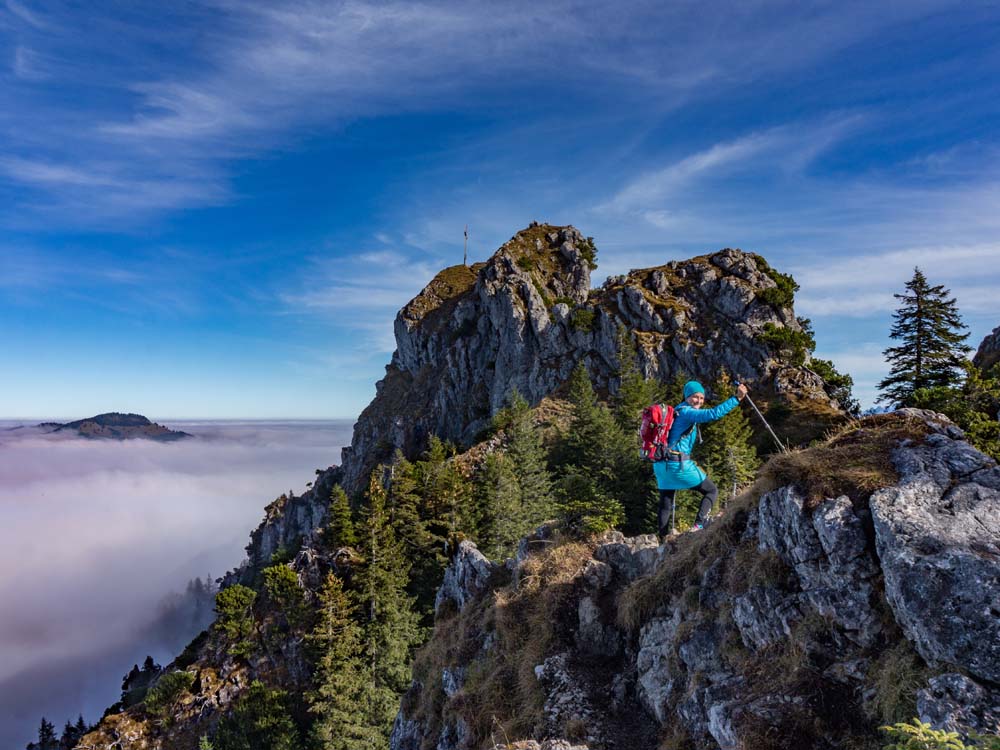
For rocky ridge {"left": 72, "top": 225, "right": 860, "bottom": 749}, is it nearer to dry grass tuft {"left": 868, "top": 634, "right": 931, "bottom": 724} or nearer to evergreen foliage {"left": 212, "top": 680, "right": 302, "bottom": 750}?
evergreen foliage {"left": 212, "top": 680, "right": 302, "bottom": 750}

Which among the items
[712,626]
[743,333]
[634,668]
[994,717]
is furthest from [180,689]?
[743,333]

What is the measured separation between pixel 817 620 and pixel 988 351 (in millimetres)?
48692

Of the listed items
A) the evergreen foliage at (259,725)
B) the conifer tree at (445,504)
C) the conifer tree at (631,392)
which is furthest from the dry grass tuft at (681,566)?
the evergreen foliage at (259,725)

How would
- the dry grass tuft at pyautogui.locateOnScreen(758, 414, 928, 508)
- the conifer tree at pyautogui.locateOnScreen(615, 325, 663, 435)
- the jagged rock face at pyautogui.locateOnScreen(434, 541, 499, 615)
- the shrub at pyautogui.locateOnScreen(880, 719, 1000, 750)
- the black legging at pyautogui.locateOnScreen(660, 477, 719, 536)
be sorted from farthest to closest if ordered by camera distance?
the conifer tree at pyautogui.locateOnScreen(615, 325, 663, 435) < the jagged rock face at pyautogui.locateOnScreen(434, 541, 499, 615) < the black legging at pyautogui.locateOnScreen(660, 477, 719, 536) < the dry grass tuft at pyautogui.locateOnScreen(758, 414, 928, 508) < the shrub at pyautogui.locateOnScreen(880, 719, 1000, 750)

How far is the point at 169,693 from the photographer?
36.1 metres

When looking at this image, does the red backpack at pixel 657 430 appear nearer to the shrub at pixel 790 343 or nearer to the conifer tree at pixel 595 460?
the conifer tree at pixel 595 460

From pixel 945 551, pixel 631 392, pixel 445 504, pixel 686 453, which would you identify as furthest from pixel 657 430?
pixel 631 392

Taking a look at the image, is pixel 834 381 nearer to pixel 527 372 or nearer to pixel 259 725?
pixel 527 372

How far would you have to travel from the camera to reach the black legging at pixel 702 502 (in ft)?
34.4

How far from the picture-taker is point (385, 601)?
35.2m

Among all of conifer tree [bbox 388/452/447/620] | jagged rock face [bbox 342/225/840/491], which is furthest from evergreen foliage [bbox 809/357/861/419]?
conifer tree [bbox 388/452/447/620]

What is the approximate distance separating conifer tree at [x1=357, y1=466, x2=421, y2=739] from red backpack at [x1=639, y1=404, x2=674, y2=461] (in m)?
30.9

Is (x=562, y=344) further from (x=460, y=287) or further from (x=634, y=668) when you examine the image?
(x=634, y=668)

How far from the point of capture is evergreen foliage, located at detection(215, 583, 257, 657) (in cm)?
3622
